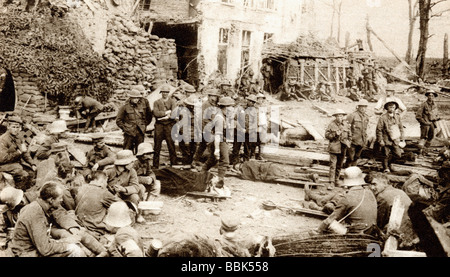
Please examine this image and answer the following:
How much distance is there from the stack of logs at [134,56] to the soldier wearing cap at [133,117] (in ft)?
17.9

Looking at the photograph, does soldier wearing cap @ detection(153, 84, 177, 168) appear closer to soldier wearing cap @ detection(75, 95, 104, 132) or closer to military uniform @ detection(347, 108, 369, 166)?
soldier wearing cap @ detection(75, 95, 104, 132)

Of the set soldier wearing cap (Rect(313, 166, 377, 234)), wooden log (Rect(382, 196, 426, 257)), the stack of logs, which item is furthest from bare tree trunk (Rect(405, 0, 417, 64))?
the stack of logs

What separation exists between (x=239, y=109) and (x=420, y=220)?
484 cm

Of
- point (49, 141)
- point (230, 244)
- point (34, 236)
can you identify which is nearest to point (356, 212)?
point (230, 244)

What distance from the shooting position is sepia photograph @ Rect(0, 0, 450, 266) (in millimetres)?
5059

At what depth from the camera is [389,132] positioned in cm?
913

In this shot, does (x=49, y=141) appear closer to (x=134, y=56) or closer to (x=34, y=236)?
(x=34, y=236)

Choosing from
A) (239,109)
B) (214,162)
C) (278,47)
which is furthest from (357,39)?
(214,162)

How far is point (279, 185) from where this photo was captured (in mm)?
8938

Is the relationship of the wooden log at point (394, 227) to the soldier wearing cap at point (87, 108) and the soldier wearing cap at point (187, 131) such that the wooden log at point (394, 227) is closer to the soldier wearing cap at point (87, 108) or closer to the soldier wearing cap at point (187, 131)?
the soldier wearing cap at point (187, 131)

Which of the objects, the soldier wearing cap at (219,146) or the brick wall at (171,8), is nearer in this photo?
the soldier wearing cap at (219,146)

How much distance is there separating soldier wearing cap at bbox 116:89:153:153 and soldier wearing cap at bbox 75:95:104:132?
10.4 feet

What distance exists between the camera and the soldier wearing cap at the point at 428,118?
10.2 m

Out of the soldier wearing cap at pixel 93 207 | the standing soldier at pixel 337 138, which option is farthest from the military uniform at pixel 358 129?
the soldier wearing cap at pixel 93 207
